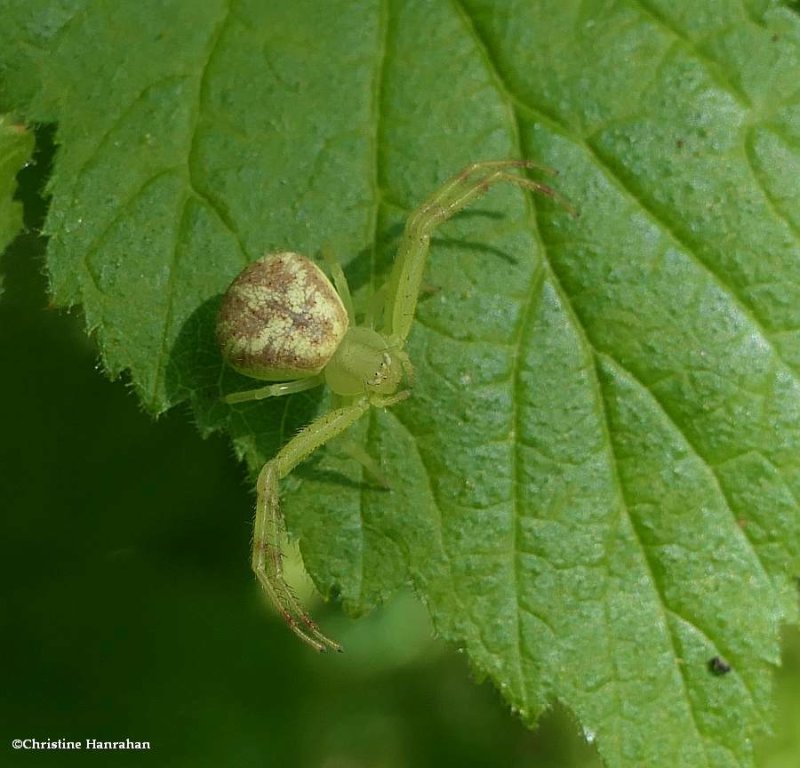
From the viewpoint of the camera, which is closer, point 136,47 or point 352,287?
point 136,47

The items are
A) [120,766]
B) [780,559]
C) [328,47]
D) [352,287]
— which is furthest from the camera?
[120,766]

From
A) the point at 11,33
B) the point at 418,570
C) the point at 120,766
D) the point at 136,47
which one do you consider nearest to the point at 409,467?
the point at 418,570

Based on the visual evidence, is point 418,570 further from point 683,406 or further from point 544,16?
point 544,16

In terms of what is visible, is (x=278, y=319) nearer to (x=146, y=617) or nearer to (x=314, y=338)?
(x=314, y=338)

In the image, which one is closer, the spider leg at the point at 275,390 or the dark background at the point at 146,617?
the spider leg at the point at 275,390

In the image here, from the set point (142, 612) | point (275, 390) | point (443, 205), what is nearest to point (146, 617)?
point (142, 612)

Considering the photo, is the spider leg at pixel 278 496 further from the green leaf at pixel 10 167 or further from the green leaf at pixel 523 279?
the green leaf at pixel 10 167

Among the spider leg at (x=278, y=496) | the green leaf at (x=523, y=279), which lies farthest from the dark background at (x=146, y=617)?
the green leaf at (x=523, y=279)
